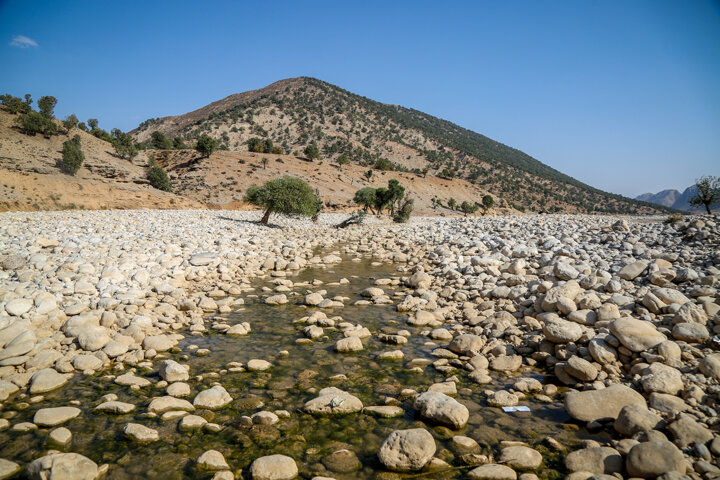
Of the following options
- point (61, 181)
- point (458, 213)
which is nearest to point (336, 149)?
point (458, 213)

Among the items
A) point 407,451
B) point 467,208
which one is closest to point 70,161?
point 407,451

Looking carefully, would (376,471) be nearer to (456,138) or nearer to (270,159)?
(270,159)

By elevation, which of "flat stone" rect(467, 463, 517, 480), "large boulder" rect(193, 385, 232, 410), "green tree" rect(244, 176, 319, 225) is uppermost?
"green tree" rect(244, 176, 319, 225)

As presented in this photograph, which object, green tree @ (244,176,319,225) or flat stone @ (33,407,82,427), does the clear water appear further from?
green tree @ (244,176,319,225)

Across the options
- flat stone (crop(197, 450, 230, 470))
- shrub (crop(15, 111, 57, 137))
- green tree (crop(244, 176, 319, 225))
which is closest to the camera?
flat stone (crop(197, 450, 230, 470))

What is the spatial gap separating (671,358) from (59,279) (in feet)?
38.0

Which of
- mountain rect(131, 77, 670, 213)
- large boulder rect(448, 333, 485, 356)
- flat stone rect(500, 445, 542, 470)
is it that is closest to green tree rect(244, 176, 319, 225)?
large boulder rect(448, 333, 485, 356)

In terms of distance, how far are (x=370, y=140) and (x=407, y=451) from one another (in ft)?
308

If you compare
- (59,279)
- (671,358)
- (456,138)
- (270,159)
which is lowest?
(59,279)

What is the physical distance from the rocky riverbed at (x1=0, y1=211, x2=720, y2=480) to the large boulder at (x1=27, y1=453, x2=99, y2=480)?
15 millimetres

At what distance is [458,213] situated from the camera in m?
63.8

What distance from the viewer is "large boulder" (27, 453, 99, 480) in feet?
10.3

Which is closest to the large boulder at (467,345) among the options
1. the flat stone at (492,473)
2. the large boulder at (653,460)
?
the flat stone at (492,473)

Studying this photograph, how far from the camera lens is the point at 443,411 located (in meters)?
4.30
